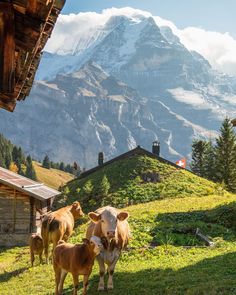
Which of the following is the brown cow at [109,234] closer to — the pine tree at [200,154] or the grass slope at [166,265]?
the grass slope at [166,265]

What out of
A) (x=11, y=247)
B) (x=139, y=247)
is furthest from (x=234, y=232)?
(x=11, y=247)

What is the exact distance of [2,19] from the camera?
5980 millimetres

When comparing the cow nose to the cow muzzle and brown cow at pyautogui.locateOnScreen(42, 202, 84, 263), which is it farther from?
brown cow at pyautogui.locateOnScreen(42, 202, 84, 263)

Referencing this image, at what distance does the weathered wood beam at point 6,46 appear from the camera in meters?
5.85

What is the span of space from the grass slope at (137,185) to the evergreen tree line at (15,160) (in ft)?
332

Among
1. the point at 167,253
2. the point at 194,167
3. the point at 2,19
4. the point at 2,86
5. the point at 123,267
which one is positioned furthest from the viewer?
the point at 194,167

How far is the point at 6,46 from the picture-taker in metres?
6.46

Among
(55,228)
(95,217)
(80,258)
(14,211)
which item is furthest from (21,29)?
(14,211)

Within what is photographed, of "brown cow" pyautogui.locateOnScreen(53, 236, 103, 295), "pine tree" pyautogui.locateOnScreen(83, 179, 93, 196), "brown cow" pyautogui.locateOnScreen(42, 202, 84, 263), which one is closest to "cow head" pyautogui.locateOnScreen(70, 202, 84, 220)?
"brown cow" pyautogui.locateOnScreen(42, 202, 84, 263)

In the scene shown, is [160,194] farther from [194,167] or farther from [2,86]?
[194,167]

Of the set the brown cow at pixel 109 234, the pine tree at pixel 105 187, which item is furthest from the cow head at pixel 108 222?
the pine tree at pixel 105 187

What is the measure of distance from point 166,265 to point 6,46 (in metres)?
12.5

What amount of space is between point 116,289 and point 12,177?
77.5 feet

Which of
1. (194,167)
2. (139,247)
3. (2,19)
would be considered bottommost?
(194,167)
